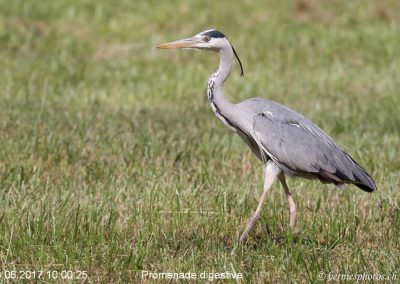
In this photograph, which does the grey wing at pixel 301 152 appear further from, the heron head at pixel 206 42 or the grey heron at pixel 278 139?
the heron head at pixel 206 42

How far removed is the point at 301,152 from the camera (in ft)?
20.0

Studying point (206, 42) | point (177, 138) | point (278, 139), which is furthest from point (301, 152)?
point (177, 138)

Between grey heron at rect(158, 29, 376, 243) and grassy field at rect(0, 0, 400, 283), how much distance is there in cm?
36

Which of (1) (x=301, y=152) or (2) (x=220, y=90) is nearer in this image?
(1) (x=301, y=152)

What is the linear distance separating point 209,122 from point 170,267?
4.70m

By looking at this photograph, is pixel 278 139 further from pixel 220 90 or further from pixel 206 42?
pixel 206 42

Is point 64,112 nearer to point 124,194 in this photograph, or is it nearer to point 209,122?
point 209,122

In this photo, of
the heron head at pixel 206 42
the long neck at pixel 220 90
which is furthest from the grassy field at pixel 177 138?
the heron head at pixel 206 42

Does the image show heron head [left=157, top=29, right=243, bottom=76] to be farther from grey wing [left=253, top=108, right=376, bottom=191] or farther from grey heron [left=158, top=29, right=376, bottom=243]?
grey wing [left=253, top=108, right=376, bottom=191]

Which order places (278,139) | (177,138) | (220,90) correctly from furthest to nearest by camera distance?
(177,138) → (220,90) → (278,139)

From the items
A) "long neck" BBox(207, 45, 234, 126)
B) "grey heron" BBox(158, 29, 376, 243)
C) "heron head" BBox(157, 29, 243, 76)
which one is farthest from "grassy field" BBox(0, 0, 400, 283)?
"heron head" BBox(157, 29, 243, 76)

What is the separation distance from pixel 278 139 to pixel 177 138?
3.01 m

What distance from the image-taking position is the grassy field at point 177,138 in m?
5.66

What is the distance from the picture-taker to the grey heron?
6098 millimetres
